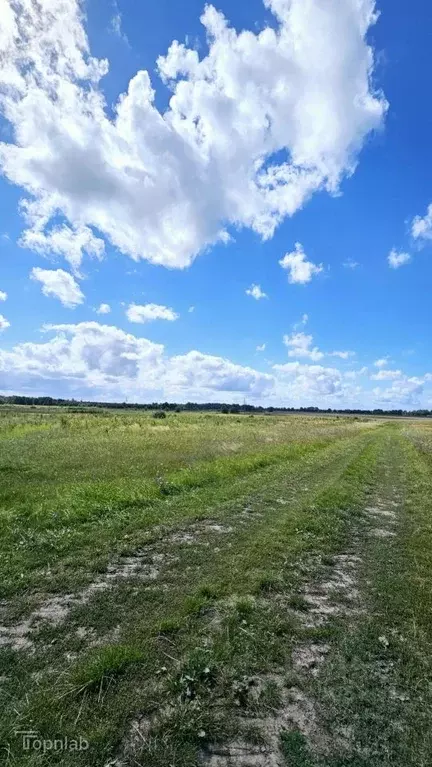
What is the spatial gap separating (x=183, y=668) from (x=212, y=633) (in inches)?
33.7

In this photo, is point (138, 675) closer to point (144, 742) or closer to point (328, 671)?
point (144, 742)

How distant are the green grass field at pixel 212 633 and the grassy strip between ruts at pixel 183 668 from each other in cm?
2

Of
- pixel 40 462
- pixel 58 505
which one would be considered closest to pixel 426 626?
pixel 58 505

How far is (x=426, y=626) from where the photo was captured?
5441mm

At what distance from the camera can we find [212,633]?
5113mm

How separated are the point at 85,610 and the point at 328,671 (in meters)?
3.32

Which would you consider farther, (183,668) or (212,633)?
(212,633)

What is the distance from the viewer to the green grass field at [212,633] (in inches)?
137

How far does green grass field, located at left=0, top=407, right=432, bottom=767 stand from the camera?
349cm

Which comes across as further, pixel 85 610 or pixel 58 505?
pixel 58 505

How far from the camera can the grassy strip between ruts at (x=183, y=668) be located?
3496 millimetres

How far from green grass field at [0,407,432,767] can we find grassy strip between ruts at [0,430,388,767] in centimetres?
2

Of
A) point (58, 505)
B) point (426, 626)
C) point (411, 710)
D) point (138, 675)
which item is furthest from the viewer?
point (58, 505)

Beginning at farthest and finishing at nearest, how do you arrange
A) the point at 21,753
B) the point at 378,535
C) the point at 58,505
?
the point at 58,505 < the point at 378,535 < the point at 21,753
